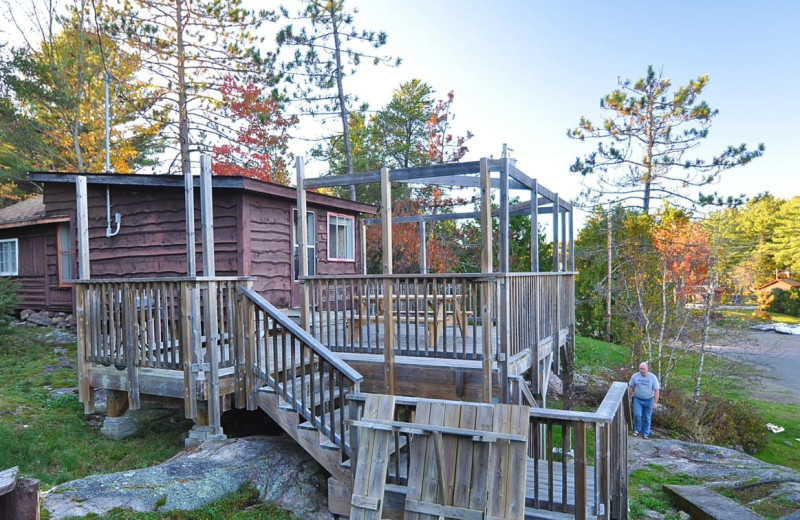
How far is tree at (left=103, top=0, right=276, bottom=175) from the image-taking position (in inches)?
626

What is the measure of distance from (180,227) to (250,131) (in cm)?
859

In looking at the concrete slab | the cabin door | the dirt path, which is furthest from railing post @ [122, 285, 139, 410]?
the dirt path

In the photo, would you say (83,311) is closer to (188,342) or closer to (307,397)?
(188,342)

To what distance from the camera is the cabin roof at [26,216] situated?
11.9 metres

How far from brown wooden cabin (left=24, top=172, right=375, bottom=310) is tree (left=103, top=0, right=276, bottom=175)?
586 cm

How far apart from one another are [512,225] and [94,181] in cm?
1490

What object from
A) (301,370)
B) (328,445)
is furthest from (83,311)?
(328,445)

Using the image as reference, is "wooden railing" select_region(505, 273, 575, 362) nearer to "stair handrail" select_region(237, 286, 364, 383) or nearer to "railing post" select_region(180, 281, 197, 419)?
"stair handrail" select_region(237, 286, 364, 383)

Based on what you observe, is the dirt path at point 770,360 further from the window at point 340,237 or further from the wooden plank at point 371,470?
the wooden plank at point 371,470

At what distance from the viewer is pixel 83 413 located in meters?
6.46

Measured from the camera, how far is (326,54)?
16938mm

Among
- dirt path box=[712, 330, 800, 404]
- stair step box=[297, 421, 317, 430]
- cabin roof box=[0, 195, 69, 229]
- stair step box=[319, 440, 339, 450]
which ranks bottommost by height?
dirt path box=[712, 330, 800, 404]

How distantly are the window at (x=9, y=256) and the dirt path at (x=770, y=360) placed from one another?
1878cm

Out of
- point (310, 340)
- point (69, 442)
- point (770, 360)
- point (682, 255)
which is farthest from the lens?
point (770, 360)
